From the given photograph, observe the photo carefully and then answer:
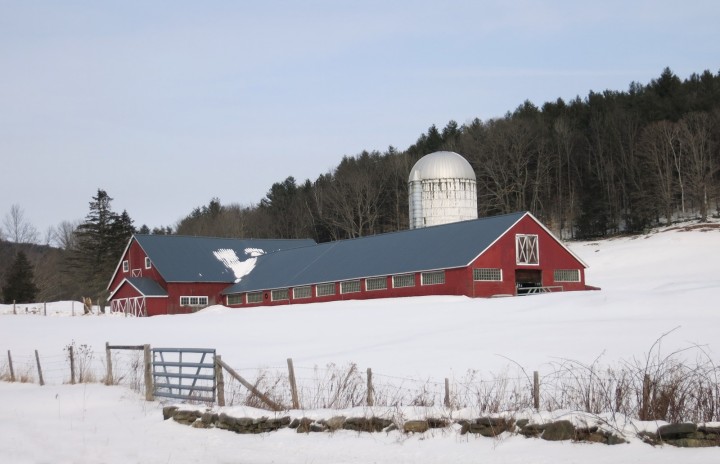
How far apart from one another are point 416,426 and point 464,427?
0.95 metres

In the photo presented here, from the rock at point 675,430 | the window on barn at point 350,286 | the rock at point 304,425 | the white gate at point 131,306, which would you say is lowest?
the rock at point 304,425

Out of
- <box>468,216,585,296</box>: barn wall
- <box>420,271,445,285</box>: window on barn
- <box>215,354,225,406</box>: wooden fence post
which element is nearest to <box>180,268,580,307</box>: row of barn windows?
<box>420,271,445,285</box>: window on barn

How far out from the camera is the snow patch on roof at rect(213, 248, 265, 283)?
7485cm

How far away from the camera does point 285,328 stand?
141 feet

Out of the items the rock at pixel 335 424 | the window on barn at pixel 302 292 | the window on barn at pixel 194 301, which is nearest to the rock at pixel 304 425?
the rock at pixel 335 424

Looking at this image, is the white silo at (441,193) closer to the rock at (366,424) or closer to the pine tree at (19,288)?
the pine tree at (19,288)

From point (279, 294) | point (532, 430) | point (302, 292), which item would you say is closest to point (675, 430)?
point (532, 430)

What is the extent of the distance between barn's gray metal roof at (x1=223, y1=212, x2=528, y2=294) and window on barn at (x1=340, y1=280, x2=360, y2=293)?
1.22 ft

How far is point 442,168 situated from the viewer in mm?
78250

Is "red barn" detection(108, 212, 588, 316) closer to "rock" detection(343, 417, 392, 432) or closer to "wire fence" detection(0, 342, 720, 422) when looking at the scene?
"wire fence" detection(0, 342, 720, 422)

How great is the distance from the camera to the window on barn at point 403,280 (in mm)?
56719

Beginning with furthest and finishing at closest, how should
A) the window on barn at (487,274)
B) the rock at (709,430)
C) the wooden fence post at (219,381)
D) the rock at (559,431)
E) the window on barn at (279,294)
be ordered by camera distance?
the window on barn at (279,294), the window on barn at (487,274), the wooden fence post at (219,381), the rock at (559,431), the rock at (709,430)

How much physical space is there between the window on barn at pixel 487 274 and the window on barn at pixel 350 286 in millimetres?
9465

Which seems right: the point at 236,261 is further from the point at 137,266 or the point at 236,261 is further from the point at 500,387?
the point at 500,387
